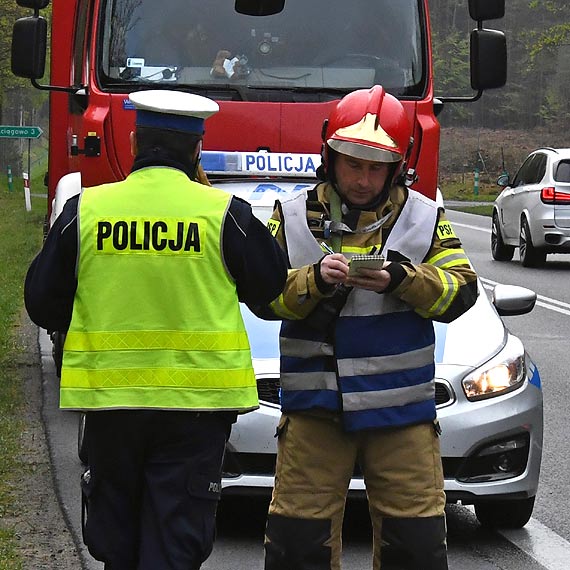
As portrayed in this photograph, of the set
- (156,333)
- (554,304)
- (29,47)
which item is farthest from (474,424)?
(554,304)

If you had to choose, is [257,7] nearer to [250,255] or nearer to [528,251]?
[250,255]

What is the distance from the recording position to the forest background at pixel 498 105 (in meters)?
81.2

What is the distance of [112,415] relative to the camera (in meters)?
4.45

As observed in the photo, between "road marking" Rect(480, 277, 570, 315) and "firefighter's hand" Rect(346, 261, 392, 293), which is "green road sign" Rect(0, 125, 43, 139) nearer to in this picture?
"road marking" Rect(480, 277, 570, 315)

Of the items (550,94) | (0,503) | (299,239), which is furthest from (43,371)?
(550,94)

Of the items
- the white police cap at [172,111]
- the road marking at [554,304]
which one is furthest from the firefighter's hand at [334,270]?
the road marking at [554,304]

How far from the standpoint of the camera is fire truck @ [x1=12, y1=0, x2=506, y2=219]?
378 inches

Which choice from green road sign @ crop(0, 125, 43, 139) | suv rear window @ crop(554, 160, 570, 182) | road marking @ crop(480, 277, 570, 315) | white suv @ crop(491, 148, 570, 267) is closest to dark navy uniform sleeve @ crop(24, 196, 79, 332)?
road marking @ crop(480, 277, 570, 315)

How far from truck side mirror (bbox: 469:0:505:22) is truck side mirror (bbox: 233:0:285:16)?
1.23 metres

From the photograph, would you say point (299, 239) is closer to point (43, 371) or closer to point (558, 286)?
point (43, 371)

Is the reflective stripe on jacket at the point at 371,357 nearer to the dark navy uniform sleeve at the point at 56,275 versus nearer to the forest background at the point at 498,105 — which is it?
the dark navy uniform sleeve at the point at 56,275

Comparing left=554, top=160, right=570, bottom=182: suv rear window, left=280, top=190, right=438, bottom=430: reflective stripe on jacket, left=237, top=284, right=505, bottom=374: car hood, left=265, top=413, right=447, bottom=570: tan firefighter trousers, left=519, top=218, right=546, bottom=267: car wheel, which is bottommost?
left=519, top=218, right=546, bottom=267: car wheel

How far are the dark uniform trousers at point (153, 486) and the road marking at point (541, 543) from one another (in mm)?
2457

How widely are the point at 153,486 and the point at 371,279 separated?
0.86 metres
